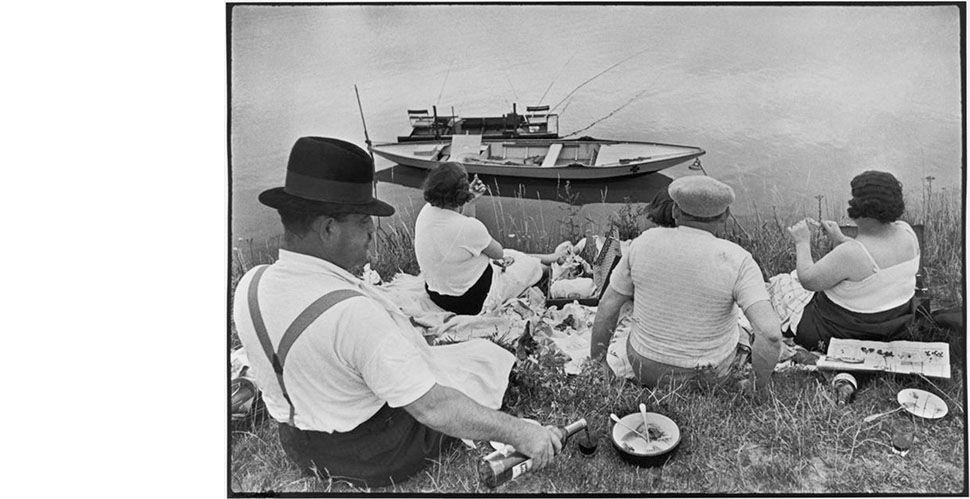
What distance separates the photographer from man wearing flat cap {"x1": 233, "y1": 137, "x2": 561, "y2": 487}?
3383 millimetres

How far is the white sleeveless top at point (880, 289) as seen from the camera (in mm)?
3881

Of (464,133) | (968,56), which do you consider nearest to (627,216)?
(464,133)

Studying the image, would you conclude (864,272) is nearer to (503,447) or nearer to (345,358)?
(503,447)

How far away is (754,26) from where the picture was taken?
3996mm

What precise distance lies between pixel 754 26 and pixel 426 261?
2.15 metres

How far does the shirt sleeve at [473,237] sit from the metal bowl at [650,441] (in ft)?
3.78

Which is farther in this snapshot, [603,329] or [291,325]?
[603,329]

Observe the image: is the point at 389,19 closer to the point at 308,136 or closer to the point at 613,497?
the point at 308,136

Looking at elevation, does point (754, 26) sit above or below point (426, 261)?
above

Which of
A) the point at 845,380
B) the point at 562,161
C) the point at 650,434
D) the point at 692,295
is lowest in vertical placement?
the point at 650,434

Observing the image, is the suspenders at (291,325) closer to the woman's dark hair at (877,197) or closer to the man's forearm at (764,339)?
the man's forearm at (764,339)

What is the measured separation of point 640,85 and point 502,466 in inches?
83.7

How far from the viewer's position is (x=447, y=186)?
3.91 meters

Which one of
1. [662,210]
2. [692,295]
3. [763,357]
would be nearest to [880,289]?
[763,357]
